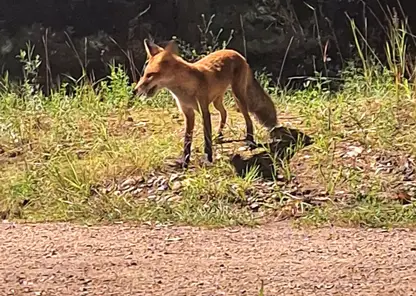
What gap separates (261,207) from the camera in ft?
20.8

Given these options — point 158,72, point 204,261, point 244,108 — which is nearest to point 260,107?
point 244,108

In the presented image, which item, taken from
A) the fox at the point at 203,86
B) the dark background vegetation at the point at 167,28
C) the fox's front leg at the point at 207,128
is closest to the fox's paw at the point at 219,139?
the fox at the point at 203,86

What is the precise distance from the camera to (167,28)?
9977 millimetres

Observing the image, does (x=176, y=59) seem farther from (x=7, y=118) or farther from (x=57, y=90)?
(x=57, y=90)

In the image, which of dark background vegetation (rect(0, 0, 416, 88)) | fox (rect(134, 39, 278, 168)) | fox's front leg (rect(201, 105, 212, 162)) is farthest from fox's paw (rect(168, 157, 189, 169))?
dark background vegetation (rect(0, 0, 416, 88))

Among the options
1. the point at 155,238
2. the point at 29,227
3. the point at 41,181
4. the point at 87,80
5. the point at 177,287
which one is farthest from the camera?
the point at 87,80

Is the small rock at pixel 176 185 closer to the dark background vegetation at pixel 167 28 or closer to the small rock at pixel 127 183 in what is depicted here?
the small rock at pixel 127 183

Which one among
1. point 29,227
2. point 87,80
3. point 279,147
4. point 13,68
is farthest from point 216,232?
point 13,68

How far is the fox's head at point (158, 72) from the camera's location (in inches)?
264

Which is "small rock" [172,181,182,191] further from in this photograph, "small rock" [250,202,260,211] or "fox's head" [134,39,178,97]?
"fox's head" [134,39,178,97]

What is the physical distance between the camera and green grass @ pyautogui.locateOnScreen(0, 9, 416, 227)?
623cm

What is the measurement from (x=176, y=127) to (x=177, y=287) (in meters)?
3.77

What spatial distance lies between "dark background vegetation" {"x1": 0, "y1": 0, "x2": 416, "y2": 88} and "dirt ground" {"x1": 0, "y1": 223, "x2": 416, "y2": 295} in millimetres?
4230

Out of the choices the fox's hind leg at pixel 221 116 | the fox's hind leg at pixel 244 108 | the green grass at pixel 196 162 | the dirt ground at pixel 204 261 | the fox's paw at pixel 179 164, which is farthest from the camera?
the fox's hind leg at pixel 221 116
